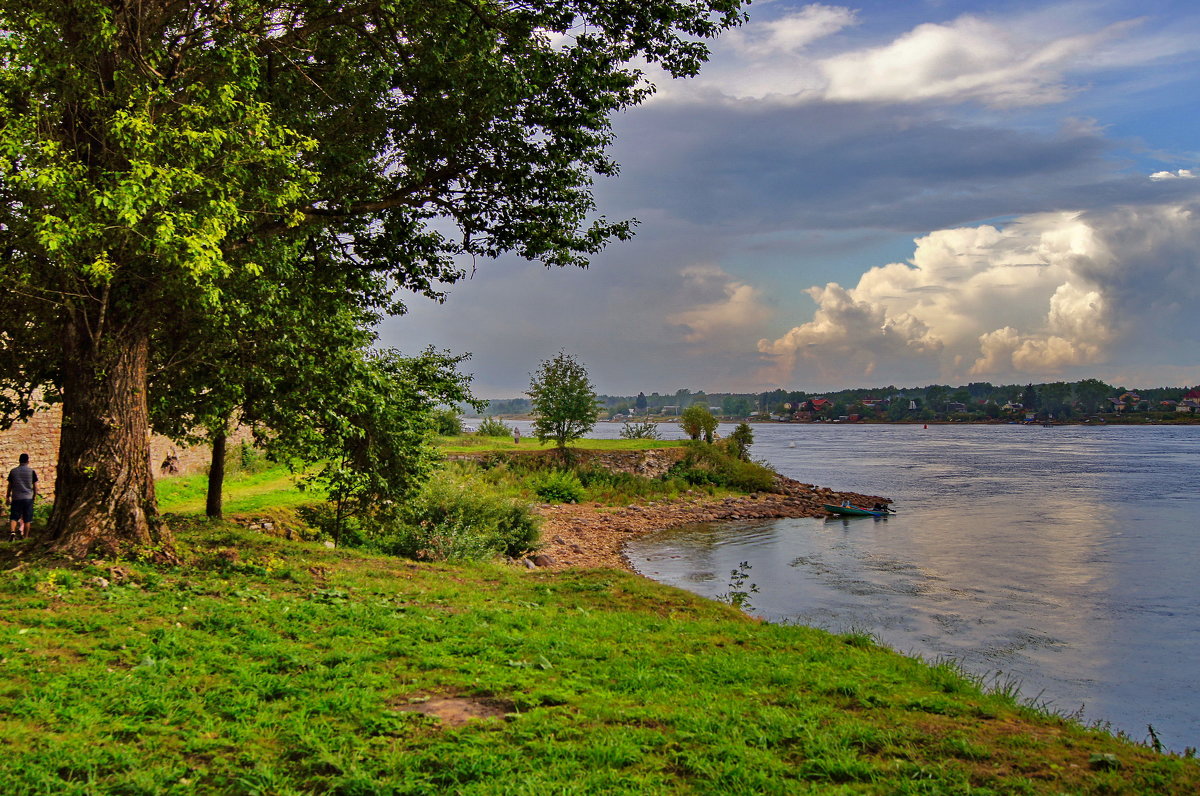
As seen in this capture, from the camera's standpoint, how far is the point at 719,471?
43.8 meters

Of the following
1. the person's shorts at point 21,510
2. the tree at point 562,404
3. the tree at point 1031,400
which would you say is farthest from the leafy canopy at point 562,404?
the tree at point 1031,400

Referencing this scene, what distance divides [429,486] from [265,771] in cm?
1492

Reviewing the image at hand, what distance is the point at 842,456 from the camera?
77375mm

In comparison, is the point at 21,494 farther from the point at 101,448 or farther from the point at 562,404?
the point at 562,404

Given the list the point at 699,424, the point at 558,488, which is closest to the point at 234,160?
the point at 558,488

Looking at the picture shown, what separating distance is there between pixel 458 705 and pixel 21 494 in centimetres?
1236

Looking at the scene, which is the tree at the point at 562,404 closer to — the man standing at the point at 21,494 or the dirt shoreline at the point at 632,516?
the dirt shoreline at the point at 632,516

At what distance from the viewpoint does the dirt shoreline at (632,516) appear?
23.4 m

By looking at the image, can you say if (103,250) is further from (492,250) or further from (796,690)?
(796,690)

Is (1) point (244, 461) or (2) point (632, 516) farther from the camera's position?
(2) point (632, 516)

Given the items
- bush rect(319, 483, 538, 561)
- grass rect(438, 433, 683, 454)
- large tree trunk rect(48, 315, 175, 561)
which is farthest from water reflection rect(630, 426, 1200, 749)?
grass rect(438, 433, 683, 454)

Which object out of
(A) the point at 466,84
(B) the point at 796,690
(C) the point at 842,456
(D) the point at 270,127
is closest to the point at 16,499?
(D) the point at 270,127

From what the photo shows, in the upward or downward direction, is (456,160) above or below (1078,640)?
above

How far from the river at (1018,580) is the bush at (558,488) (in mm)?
6735
